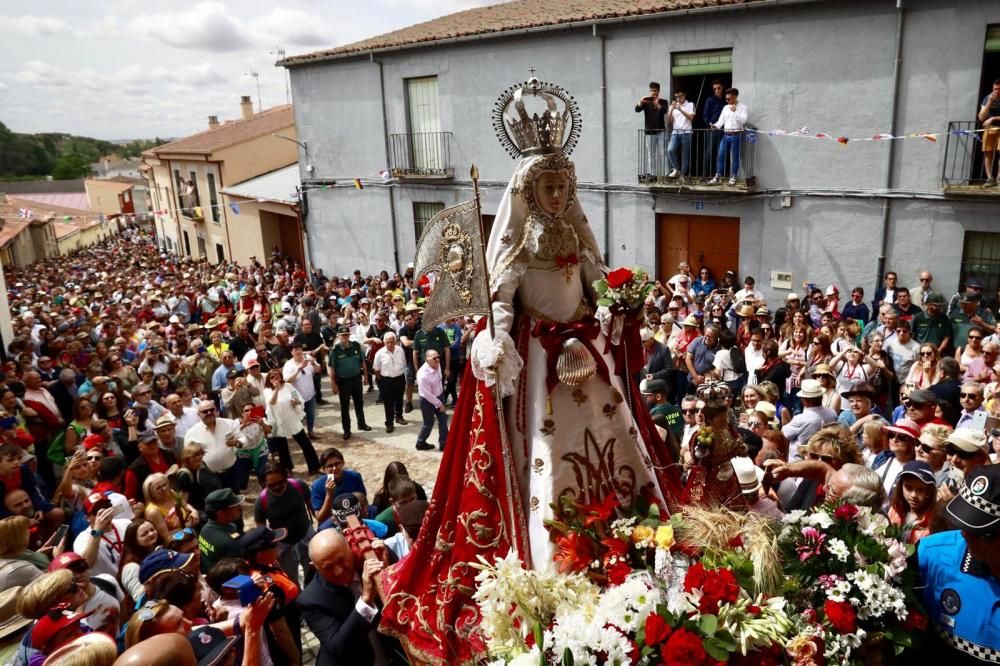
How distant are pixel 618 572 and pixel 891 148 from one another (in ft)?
35.0

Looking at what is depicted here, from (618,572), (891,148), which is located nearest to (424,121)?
Result: (891,148)

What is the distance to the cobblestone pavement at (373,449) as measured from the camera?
8375 millimetres

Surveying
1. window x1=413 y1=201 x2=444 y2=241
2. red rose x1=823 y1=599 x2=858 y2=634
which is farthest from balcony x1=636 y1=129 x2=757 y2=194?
red rose x1=823 y1=599 x2=858 y2=634

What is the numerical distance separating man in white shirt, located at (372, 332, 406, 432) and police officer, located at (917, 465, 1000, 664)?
7.57 metres

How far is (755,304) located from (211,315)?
11.0 m

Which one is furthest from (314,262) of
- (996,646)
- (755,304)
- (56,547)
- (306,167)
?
(996,646)

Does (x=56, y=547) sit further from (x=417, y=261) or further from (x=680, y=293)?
(x=680, y=293)

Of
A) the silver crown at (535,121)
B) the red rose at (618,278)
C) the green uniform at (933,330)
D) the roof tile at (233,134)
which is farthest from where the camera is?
the roof tile at (233,134)

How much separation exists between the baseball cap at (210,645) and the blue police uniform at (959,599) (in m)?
2.75

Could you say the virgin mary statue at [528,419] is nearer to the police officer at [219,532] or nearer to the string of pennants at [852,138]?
the police officer at [219,532]

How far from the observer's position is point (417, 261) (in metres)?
4.02

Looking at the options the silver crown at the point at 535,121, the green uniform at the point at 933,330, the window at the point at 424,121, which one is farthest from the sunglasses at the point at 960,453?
the window at the point at 424,121

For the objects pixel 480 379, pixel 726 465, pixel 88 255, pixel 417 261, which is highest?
pixel 417 261

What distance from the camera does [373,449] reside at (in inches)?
368
